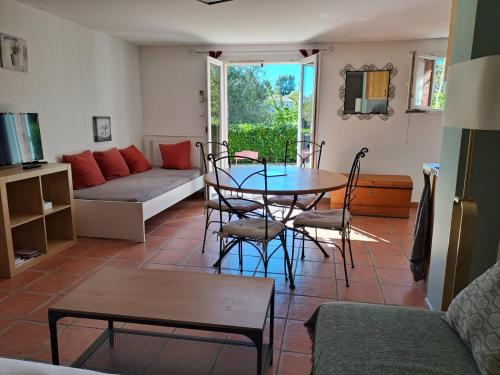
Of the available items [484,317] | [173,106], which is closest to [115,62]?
[173,106]

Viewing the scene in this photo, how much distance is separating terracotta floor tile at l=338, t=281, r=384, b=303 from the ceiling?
2.36 meters

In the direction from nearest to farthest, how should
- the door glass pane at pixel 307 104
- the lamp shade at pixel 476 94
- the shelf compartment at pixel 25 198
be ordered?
the lamp shade at pixel 476 94 < the shelf compartment at pixel 25 198 < the door glass pane at pixel 307 104

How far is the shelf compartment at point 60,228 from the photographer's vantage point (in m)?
3.47

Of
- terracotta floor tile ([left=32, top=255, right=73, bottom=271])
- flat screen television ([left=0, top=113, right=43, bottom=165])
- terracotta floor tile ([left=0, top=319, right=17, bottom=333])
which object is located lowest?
terracotta floor tile ([left=0, top=319, right=17, bottom=333])

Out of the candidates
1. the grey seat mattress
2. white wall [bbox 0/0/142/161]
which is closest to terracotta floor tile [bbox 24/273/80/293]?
the grey seat mattress

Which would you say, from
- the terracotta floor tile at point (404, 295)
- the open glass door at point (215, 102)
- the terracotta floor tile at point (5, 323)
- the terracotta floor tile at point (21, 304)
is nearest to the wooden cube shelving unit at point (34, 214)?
the terracotta floor tile at point (21, 304)

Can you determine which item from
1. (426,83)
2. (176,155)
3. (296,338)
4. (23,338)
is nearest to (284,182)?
(296,338)

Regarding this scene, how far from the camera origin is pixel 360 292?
2.62 meters

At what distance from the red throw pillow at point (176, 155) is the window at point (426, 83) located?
310cm

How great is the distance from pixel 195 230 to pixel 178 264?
3.01 ft

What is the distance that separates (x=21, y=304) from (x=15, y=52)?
2.19 m

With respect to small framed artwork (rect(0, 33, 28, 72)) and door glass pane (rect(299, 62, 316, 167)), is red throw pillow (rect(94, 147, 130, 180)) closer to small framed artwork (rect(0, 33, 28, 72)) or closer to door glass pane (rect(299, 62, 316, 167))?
small framed artwork (rect(0, 33, 28, 72))

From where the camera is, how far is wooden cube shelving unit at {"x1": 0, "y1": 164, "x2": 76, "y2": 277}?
276cm

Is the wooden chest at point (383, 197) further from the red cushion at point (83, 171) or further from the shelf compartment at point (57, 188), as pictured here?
the shelf compartment at point (57, 188)
